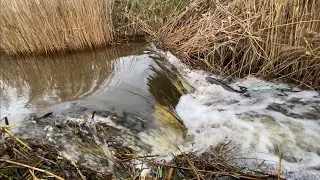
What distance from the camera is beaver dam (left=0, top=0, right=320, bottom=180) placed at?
2.55 m

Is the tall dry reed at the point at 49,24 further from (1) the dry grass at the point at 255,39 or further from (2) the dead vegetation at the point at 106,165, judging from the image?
(2) the dead vegetation at the point at 106,165

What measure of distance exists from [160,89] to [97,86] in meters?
0.69

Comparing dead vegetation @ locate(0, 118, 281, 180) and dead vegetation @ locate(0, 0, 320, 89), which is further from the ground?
dead vegetation @ locate(0, 0, 320, 89)

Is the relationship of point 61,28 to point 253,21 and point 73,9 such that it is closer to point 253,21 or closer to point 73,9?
point 73,9

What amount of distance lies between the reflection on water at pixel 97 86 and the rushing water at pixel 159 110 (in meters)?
0.01

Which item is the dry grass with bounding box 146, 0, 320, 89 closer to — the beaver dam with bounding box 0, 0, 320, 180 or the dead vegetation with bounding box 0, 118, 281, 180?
the beaver dam with bounding box 0, 0, 320, 180

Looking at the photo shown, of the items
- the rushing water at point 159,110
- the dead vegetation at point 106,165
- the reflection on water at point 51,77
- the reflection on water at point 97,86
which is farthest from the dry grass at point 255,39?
the dead vegetation at point 106,165

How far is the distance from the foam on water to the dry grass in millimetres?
207

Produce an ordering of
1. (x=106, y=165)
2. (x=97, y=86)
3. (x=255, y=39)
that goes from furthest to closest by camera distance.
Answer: (x=255, y=39)
(x=97, y=86)
(x=106, y=165)

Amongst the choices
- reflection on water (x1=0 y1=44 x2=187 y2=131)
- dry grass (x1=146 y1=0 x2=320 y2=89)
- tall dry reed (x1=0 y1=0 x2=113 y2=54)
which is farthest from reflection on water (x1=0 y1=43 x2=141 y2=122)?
dry grass (x1=146 y1=0 x2=320 y2=89)

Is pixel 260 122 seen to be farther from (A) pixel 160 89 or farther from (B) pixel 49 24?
(B) pixel 49 24

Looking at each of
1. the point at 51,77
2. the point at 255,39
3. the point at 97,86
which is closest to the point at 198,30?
the point at 255,39

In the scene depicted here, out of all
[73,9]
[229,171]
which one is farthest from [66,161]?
[73,9]

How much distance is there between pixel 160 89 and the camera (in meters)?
3.80
